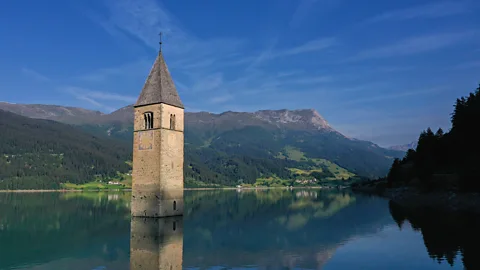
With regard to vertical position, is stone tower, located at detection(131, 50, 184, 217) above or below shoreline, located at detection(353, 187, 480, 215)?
above

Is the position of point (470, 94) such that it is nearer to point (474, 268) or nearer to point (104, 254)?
point (474, 268)

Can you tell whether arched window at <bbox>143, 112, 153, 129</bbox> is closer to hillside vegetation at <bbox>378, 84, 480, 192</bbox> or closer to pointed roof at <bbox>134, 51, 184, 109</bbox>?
pointed roof at <bbox>134, 51, 184, 109</bbox>

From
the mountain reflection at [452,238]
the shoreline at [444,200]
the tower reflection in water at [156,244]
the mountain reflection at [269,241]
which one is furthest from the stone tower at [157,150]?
the shoreline at [444,200]

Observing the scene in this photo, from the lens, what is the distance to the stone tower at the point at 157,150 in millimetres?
46156

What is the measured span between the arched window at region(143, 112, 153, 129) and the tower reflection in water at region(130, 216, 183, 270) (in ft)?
35.7

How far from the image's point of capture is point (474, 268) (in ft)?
69.5

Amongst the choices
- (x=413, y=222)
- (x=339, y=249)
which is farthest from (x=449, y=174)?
(x=339, y=249)

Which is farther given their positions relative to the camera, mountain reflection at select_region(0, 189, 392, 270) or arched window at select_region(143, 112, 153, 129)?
arched window at select_region(143, 112, 153, 129)

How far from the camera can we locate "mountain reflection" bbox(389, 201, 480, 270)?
80.1 ft

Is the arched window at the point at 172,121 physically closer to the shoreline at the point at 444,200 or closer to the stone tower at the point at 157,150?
the stone tower at the point at 157,150

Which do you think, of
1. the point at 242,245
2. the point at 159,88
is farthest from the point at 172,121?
the point at 242,245

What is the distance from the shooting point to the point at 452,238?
102 ft

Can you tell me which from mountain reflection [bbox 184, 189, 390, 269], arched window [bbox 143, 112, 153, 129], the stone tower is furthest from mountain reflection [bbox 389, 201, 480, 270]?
arched window [bbox 143, 112, 153, 129]

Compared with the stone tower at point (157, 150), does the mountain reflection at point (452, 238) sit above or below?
below
